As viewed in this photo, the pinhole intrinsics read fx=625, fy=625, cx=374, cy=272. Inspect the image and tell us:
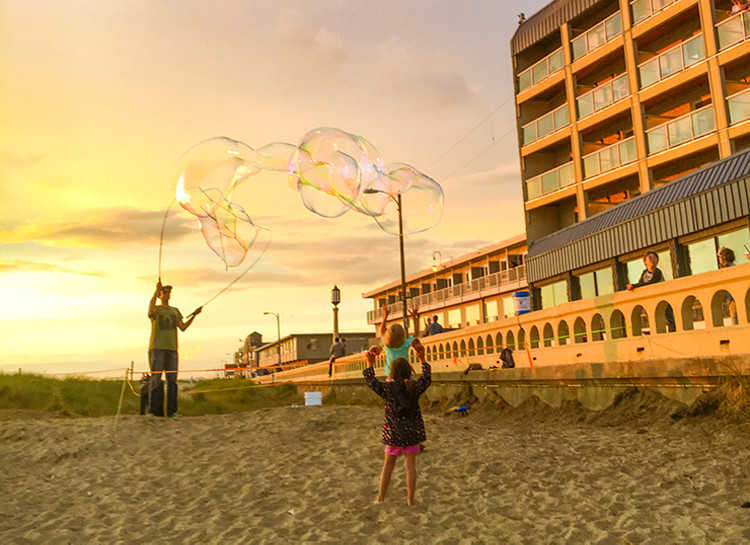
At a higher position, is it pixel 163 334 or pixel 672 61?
pixel 672 61

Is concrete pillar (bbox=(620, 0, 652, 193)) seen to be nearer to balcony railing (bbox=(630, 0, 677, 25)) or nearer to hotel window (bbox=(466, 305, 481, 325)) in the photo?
balcony railing (bbox=(630, 0, 677, 25))

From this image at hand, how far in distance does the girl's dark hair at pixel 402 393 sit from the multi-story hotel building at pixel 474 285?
104ft

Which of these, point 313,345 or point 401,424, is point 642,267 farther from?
point 313,345

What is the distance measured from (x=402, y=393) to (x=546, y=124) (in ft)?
70.0

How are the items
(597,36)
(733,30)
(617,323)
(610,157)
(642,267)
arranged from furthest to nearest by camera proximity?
(597,36)
(610,157)
(642,267)
(733,30)
(617,323)

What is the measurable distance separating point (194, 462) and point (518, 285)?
32.3 metres

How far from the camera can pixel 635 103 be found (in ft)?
68.4

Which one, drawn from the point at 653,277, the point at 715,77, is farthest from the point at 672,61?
the point at 653,277

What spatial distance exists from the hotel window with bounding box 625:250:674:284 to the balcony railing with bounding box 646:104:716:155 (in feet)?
12.8

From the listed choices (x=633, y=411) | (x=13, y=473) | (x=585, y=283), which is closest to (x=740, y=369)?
(x=633, y=411)

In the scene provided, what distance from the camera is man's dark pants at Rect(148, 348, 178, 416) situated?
11.1 meters

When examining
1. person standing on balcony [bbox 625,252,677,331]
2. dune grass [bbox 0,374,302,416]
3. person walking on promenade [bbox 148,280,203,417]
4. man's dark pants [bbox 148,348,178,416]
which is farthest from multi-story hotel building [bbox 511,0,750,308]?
man's dark pants [bbox 148,348,178,416]

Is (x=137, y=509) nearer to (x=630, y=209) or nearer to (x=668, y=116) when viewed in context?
(x=630, y=209)

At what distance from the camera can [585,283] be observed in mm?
21266
